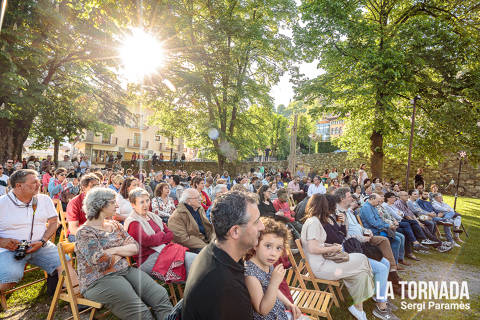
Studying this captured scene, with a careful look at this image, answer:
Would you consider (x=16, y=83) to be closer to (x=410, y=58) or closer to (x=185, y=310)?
(x=185, y=310)

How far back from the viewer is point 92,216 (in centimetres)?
263

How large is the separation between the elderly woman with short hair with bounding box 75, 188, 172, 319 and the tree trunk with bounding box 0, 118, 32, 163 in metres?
11.8

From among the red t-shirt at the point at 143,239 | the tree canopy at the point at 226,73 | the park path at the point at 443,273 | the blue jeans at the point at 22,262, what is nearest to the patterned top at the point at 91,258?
the red t-shirt at the point at 143,239

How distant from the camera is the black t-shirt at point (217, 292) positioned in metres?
1.32

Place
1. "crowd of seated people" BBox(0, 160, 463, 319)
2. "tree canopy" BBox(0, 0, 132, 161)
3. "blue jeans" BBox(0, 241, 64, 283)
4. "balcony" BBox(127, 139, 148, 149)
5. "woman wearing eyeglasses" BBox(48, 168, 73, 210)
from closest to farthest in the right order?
1. "crowd of seated people" BBox(0, 160, 463, 319)
2. "blue jeans" BBox(0, 241, 64, 283)
3. "woman wearing eyeglasses" BBox(48, 168, 73, 210)
4. "tree canopy" BBox(0, 0, 132, 161)
5. "balcony" BBox(127, 139, 148, 149)

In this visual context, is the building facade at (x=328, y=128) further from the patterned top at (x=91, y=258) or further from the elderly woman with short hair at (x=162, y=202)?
the patterned top at (x=91, y=258)

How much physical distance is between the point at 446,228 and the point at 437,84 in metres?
8.06

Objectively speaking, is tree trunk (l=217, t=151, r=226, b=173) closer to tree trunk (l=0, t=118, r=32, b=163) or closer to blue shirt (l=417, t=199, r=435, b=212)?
tree trunk (l=0, t=118, r=32, b=163)

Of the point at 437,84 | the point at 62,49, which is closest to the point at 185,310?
the point at 62,49

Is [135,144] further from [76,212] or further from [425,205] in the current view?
[425,205]

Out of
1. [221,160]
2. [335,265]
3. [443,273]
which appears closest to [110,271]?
[335,265]

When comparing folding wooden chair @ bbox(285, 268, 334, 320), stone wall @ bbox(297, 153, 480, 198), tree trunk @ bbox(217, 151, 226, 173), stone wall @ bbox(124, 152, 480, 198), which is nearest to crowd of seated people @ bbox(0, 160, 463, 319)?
folding wooden chair @ bbox(285, 268, 334, 320)

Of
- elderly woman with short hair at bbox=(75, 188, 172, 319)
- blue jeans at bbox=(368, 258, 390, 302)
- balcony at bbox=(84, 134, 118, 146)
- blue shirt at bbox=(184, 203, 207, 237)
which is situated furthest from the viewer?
balcony at bbox=(84, 134, 118, 146)

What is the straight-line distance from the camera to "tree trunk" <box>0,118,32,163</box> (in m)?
11.2
